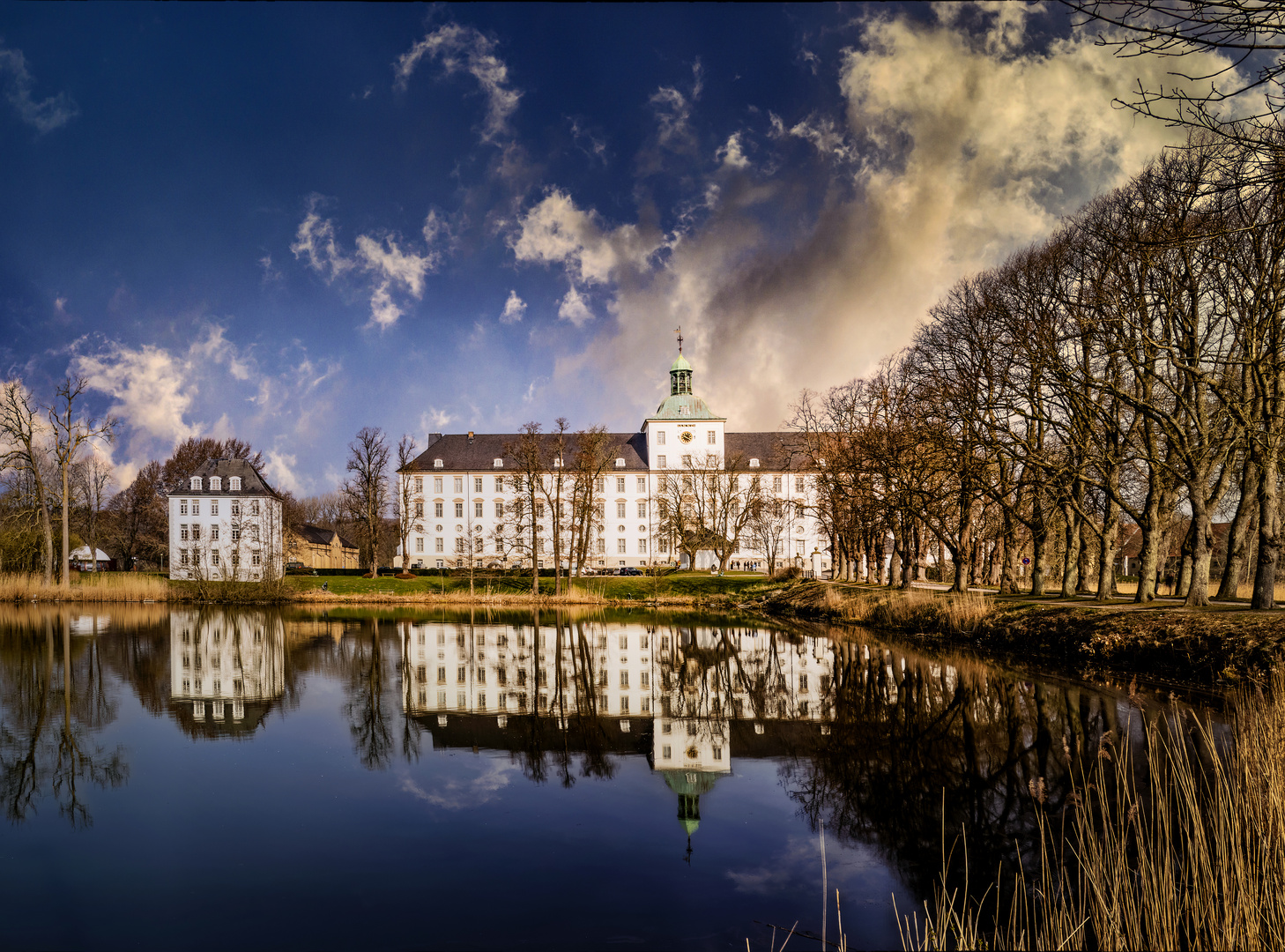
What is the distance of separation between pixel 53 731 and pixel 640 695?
9327mm

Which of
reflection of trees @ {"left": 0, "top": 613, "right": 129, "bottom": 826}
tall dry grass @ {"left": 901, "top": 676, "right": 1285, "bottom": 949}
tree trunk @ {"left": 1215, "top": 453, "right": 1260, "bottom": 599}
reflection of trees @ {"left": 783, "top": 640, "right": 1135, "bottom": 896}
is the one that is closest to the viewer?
tall dry grass @ {"left": 901, "top": 676, "right": 1285, "bottom": 949}

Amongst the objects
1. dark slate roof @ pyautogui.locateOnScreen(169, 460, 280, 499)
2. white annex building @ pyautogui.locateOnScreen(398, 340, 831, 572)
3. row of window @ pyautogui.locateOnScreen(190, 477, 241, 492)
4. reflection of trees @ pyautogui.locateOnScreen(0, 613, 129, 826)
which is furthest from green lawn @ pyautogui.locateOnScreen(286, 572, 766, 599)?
white annex building @ pyautogui.locateOnScreen(398, 340, 831, 572)

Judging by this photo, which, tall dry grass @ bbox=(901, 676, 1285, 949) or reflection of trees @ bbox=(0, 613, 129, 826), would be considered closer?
tall dry grass @ bbox=(901, 676, 1285, 949)

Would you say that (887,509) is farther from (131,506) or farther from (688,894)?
(131,506)

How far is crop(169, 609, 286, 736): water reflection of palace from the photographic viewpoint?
42.1ft

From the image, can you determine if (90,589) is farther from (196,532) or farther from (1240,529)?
(1240,529)

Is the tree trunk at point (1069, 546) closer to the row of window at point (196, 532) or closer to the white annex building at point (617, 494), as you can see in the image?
the white annex building at point (617, 494)

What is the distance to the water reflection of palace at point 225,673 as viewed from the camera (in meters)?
12.8

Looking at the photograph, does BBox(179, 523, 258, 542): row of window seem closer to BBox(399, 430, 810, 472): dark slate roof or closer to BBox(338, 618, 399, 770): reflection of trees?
BBox(399, 430, 810, 472): dark slate roof

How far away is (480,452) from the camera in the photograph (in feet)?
240

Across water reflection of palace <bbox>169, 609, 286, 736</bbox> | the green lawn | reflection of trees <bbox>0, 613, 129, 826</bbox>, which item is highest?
reflection of trees <bbox>0, 613, 129, 826</bbox>

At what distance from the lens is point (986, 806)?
768 cm

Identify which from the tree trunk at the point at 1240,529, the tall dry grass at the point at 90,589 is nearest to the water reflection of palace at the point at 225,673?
the tall dry grass at the point at 90,589

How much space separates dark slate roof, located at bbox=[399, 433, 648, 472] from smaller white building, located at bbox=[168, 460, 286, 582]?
1483cm
